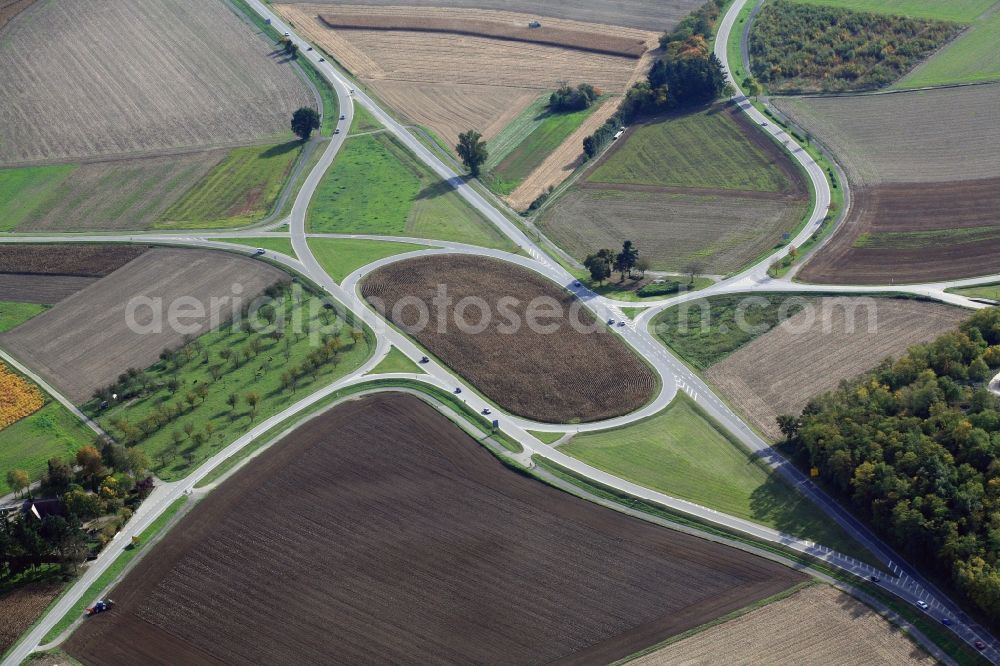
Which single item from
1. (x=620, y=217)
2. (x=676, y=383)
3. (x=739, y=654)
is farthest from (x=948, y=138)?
(x=739, y=654)

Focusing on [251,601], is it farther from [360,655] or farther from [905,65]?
[905,65]

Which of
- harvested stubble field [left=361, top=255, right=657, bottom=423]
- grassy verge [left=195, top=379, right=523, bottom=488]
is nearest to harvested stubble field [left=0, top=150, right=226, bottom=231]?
harvested stubble field [left=361, top=255, right=657, bottom=423]

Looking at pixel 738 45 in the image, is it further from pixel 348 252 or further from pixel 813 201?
pixel 348 252

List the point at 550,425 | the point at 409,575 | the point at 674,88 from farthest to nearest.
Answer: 1. the point at 674,88
2. the point at 550,425
3. the point at 409,575

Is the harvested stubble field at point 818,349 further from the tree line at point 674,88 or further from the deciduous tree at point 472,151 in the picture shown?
A: the deciduous tree at point 472,151

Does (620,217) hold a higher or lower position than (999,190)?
lower

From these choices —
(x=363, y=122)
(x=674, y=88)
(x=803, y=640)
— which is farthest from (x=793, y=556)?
(x=363, y=122)

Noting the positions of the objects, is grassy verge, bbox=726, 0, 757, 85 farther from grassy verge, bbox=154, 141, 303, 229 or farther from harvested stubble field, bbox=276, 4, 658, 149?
grassy verge, bbox=154, 141, 303, 229
